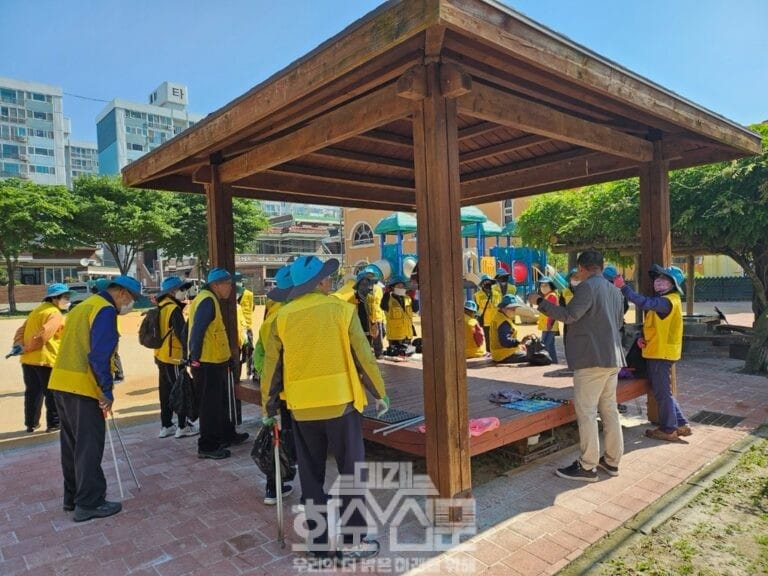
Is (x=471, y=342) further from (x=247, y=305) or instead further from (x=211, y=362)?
(x=247, y=305)

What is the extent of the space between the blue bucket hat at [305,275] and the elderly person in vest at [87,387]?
1.73m

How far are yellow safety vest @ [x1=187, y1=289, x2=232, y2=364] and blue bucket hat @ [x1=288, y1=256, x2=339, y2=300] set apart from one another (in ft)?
7.68

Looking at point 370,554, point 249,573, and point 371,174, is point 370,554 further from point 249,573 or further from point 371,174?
point 371,174

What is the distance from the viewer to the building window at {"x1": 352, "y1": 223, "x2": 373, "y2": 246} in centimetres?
4347

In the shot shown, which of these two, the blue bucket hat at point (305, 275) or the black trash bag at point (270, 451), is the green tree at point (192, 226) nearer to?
Result: the black trash bag at point (270, 451)

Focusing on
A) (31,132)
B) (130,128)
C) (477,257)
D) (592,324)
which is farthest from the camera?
(130,128)

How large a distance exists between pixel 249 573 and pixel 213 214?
425cm

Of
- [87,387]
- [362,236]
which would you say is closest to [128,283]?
[87,387]

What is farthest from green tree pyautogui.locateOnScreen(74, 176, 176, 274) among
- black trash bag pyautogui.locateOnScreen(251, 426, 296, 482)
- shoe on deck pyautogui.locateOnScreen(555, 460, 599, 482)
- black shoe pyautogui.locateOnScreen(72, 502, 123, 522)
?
shoe on deck pyautogui.locateOnScreen(555, 460, 599, 482)

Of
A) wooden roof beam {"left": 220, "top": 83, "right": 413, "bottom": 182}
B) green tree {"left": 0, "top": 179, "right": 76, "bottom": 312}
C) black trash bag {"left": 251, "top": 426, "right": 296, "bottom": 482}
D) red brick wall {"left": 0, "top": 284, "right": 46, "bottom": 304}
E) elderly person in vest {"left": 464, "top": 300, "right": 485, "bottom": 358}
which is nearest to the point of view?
black trash bag {"left": 251, "top": 426, "right": 296, "bottom": 482}

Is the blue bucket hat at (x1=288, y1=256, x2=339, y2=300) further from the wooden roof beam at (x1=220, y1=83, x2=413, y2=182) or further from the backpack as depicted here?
the backpack

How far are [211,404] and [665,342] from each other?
188 inches

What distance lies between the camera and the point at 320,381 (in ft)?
10.2

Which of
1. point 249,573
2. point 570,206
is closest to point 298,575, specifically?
point 249,573
